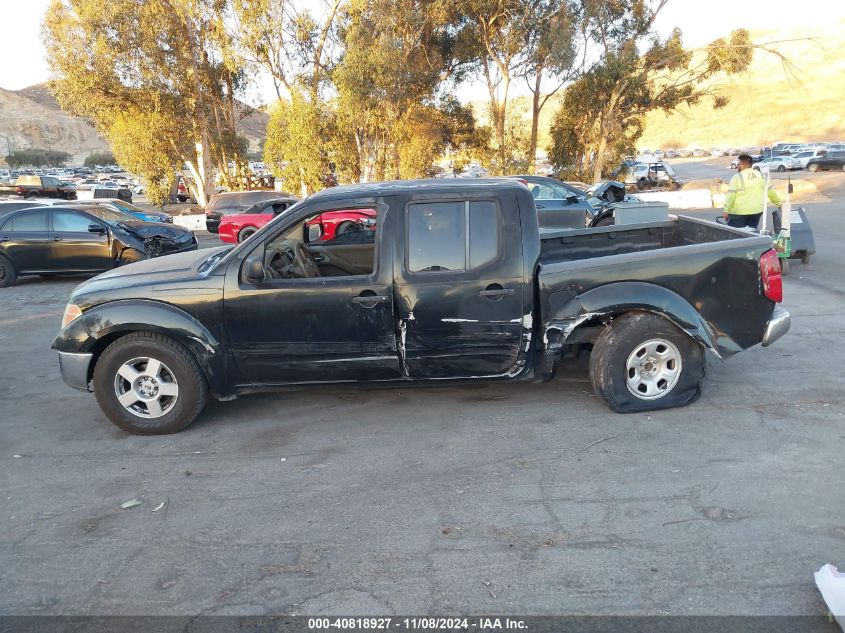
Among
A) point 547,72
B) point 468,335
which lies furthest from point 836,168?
point 468,335

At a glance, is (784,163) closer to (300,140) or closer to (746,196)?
(300,140)

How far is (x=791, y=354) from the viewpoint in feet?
20.7

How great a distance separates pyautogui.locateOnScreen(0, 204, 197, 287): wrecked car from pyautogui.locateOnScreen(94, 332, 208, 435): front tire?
28.4ft

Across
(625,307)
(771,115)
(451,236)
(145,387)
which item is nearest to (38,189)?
(145,387)

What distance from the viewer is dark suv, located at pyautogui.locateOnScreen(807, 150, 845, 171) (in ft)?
140

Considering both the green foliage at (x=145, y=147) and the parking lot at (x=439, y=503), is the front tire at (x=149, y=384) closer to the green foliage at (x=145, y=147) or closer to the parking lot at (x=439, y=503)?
the parking lot at (x=439, y=503)

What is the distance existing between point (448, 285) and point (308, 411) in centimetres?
166

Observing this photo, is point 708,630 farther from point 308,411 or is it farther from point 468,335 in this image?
point 308,411

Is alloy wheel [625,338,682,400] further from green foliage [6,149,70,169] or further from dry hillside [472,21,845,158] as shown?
green foliage [6,149,70,169]

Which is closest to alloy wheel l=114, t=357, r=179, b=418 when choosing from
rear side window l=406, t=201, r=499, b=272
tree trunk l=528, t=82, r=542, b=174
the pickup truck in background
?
rear side window l=406, t=201, r=499, b=272

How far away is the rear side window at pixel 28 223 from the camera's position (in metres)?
12.8

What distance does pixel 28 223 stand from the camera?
42.0 ft

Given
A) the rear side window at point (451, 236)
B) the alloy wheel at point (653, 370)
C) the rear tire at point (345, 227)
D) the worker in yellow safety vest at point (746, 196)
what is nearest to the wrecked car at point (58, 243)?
the rear tire at point (345, 227)

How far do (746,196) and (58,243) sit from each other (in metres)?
12.3
